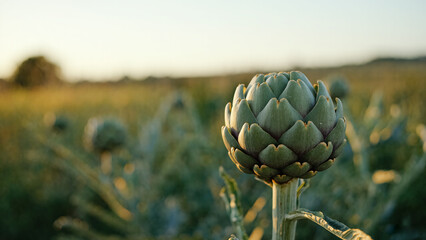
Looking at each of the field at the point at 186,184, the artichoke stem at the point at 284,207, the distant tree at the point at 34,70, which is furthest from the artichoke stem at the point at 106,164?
the distant tree at the point at 34,70

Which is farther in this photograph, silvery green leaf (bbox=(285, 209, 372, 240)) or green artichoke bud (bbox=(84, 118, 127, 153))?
green artichoke bud (bbox=(84, 118, 127, 153))

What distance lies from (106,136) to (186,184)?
18.1 inches

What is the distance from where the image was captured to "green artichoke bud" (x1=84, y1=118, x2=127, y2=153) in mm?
1425

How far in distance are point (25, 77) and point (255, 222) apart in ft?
41.4

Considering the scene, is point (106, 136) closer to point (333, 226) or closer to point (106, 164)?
point (106, 164)

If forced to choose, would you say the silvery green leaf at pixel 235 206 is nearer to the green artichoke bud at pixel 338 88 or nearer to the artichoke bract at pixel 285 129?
the artichoke bract at pixel 285 129

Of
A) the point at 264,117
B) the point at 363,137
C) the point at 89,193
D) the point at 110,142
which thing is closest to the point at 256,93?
the point at 264,117

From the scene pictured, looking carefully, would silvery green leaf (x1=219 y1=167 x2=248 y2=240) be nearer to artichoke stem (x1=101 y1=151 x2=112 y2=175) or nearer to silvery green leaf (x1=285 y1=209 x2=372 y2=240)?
silvery green leaf (x1=285 y1=209 x2=372 y2=240)

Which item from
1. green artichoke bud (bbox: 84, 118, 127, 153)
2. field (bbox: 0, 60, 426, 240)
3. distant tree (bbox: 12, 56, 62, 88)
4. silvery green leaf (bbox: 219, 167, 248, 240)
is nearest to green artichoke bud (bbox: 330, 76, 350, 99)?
field (bbox: 0, 60, 426, 240)

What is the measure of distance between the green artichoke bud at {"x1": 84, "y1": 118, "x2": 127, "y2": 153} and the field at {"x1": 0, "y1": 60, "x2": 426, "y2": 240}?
0.30 ft

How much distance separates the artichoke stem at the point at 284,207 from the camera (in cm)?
42

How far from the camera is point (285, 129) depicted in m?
0.39

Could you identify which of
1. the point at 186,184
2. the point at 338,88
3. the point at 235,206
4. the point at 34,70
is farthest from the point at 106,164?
the point at 34,70

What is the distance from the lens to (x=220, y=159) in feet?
5.19
